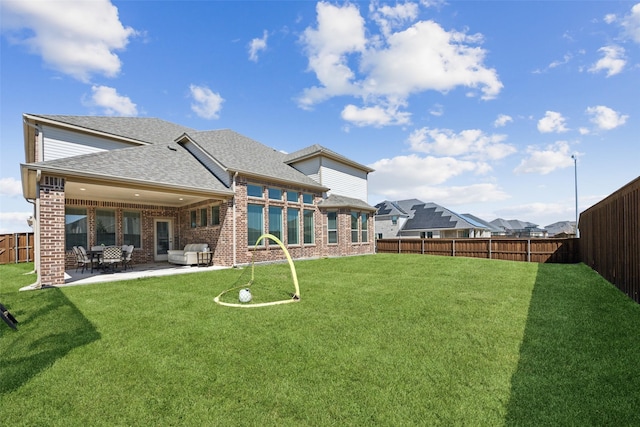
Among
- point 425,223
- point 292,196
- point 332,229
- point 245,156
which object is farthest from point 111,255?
point 425,223

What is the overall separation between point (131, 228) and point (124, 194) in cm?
306

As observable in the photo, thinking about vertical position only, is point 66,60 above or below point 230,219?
above

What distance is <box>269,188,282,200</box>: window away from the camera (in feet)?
46.8

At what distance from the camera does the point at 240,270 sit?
11484 mm

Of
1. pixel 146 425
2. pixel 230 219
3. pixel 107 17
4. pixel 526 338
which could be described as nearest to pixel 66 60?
pixel 107 17

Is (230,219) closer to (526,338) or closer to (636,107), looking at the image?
(526,338)

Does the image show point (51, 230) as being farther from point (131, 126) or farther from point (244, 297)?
point (131, 126)

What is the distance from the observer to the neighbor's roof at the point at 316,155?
687 inches

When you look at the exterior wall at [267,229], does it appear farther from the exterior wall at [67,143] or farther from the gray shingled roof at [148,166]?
the exterior wall at [67,143]

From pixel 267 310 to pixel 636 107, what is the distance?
12.8 metres

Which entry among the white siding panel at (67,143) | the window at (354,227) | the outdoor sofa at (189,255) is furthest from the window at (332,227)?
the white siding panel at (67,143)

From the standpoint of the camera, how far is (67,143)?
1351cm

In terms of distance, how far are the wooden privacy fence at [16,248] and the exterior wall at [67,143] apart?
7016 mm

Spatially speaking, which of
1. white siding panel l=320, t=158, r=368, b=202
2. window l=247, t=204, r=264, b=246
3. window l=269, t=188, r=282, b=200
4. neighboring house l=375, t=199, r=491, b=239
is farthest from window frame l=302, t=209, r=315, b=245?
neighboring house l=375, t=199, r=491, b=239
